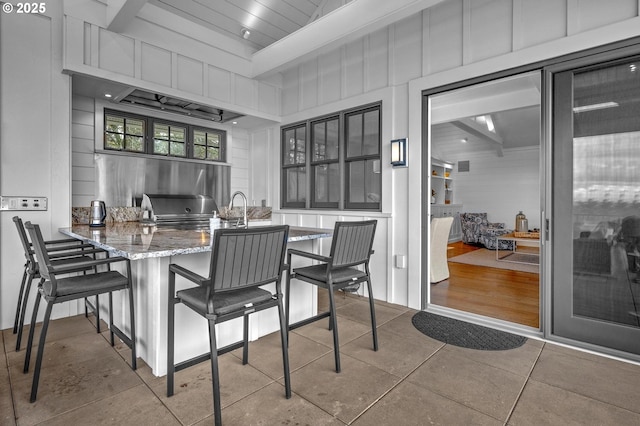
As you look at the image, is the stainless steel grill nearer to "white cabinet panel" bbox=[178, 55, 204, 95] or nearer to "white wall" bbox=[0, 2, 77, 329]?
"white wall" bbox=[0, 2, 77, 329]

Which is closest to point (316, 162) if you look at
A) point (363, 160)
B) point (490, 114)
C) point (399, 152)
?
point (363, 160)

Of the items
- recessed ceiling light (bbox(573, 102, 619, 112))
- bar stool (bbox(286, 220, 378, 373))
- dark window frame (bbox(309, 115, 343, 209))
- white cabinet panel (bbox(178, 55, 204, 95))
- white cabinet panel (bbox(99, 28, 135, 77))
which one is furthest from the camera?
dark window frame (bbox(309, 115, 343, 209))

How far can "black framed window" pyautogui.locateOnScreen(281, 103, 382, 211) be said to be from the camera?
4.06m

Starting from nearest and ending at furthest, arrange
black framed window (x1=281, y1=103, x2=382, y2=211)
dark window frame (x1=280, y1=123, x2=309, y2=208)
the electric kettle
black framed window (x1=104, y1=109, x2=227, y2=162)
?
the electric kettle, black framed window (x1=281, y1=103, x2=382, y2=211), black framed window (x1=104, y1=109, x2=227, y2=162), dark window frame (x1=280, y1=123, x2=309, y2=208)

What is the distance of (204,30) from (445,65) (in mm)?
Answer: 2949

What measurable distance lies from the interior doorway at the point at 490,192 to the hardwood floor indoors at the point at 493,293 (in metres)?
0.01

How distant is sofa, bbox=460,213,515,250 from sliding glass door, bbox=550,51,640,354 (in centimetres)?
604

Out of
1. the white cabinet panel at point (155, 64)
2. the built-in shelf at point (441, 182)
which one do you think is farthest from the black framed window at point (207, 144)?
the built-in shelf at point (441, 182)

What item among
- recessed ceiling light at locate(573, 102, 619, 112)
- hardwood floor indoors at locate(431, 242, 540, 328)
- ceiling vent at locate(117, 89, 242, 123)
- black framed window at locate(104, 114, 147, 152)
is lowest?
hardwood floor indoors at locate(431, 242, 540, 328)

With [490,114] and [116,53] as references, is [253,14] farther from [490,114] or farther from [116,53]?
[490,114]

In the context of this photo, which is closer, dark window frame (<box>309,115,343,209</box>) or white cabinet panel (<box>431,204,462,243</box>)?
dark window frame (<box>309,115,343,209</box>)

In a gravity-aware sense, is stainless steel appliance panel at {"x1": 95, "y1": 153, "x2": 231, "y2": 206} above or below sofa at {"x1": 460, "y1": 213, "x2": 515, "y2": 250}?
above

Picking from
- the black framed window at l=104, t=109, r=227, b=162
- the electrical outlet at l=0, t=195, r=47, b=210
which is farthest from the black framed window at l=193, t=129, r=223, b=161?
the electrical outlet at l=0, t=195, r=47, b=210

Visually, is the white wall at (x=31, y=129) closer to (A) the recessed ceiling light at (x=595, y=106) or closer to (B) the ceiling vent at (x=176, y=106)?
(B) the ceiling vent at (x=176, y=106)
